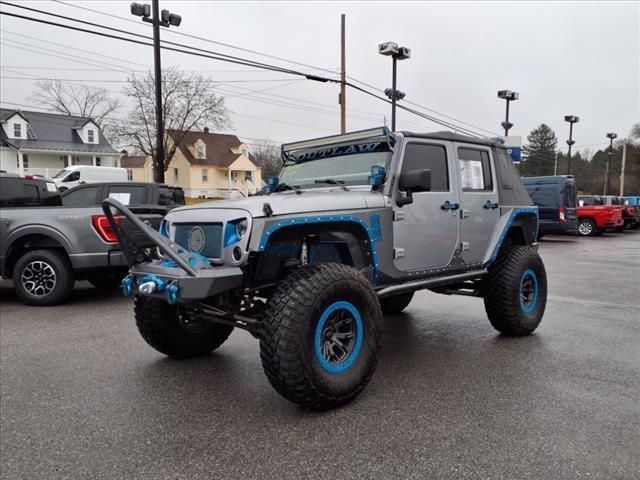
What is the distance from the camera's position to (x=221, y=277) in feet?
9.94

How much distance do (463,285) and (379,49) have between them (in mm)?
14249

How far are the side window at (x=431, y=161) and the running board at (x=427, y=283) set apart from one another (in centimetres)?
84

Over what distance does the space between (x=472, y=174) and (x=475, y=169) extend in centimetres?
9

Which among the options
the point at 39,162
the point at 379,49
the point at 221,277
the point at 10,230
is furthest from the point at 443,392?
the point at 39,162

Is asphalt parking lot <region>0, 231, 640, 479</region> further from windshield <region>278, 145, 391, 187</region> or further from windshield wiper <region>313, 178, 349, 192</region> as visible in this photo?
windshield <region>278, 145, 391, 187</region>

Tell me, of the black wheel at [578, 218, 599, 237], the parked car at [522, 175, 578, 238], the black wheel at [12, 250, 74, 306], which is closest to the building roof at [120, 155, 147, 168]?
the black wheel at [578, 218, 599, 237]

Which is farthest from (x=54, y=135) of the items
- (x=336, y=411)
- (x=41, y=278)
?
(x=336, y=411)

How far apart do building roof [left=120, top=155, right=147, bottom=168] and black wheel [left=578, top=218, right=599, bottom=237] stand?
47122 mm

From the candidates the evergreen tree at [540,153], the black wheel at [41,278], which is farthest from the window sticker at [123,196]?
the evergreen tree at [540,153]

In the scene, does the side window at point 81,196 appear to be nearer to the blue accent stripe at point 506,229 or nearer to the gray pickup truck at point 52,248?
the gray pickup truck at point 52,248

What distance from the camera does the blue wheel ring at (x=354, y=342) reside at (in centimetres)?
316

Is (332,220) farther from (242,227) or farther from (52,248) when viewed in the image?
(52,248)

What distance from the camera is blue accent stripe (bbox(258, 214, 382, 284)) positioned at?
3.09m

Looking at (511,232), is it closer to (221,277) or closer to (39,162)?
(221,277)
